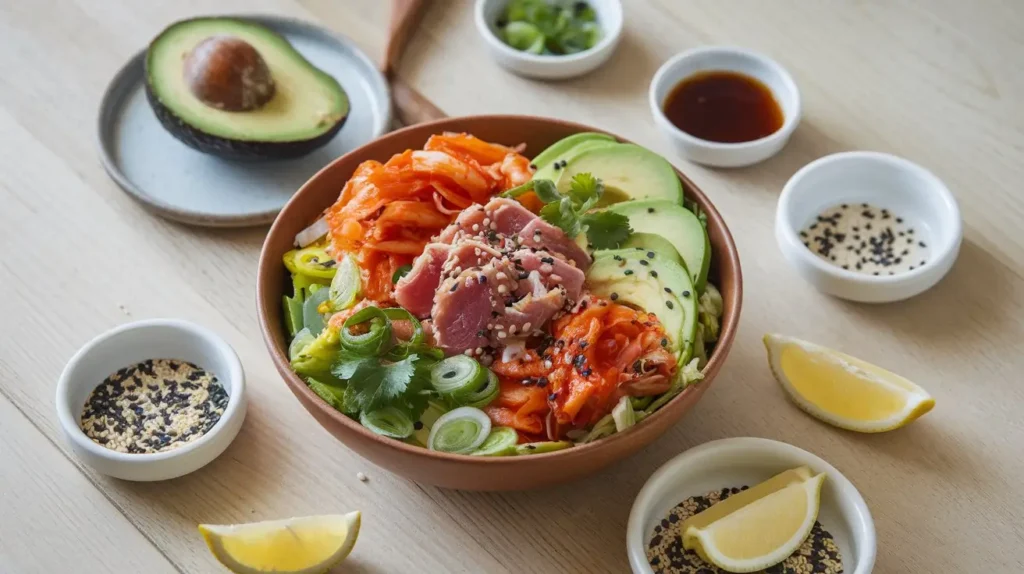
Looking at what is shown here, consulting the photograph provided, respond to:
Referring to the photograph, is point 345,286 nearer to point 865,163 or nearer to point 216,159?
point 216,159

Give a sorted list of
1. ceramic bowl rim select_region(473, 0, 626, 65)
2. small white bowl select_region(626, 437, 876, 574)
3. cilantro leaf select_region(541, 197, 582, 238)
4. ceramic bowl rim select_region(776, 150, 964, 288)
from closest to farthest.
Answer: small white bowl select_region(626, 437, 876, 574) → cilantro leaf select_region(541, 197, 582, 238) → ceramic bowl rim select_region(776, 150, 964, 288) → ceramic bowl rim select_region(473, 0, 626, 65)

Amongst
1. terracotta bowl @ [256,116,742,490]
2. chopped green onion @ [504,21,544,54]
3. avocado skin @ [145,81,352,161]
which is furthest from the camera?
chopped green onion @ [504,21,544,54]

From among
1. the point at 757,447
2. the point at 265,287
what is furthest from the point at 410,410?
the point at 757,447

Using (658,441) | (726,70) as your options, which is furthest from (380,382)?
(726,70)

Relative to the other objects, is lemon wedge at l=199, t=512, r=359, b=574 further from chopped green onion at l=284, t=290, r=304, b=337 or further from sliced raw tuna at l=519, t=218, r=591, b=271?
sliced raw tuna at l=519, t=218, r=591, b=271

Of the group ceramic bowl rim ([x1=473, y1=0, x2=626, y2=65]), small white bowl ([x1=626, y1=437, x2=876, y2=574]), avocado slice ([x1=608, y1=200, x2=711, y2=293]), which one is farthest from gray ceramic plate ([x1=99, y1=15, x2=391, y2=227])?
small white bowl ([x1=626, y1=437, x2=876, y2=574])

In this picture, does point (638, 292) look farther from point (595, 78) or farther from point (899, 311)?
point (595, 78)

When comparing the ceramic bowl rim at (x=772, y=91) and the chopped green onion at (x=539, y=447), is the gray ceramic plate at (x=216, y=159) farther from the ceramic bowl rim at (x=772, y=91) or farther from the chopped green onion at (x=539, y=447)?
the chopped green onion at (x=539, y=447)

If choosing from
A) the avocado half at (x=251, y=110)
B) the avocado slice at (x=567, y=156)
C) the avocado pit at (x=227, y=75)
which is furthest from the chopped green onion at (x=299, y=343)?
the avocado pit at (x=227, y=75)
